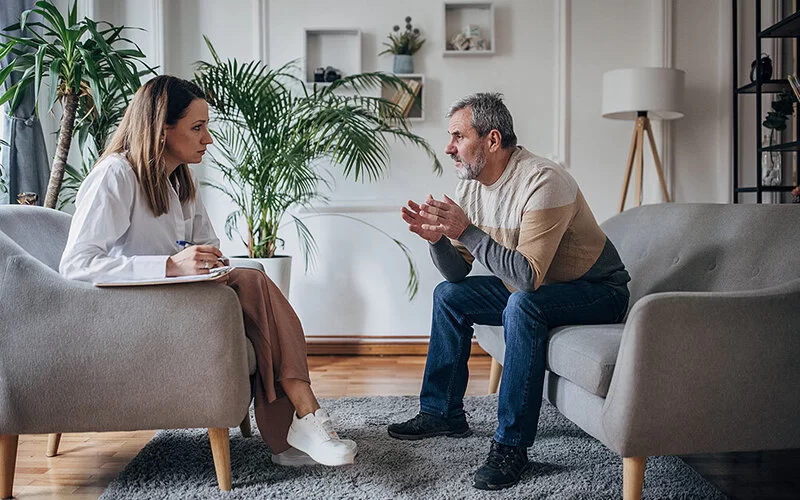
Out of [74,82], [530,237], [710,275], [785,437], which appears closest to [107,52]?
[74,82]

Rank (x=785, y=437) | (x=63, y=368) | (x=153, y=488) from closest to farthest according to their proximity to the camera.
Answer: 1. (x=785, y=437)
2. (x=63, y=368)
3. (x=153, y=488)

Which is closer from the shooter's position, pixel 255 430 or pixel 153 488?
pixel 153 488

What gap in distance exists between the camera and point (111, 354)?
166 centimetres

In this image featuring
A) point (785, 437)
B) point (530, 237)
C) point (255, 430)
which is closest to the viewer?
point (785, 437)

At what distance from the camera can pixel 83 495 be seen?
1.79 m

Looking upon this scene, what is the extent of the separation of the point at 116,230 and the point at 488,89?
96.6 inches

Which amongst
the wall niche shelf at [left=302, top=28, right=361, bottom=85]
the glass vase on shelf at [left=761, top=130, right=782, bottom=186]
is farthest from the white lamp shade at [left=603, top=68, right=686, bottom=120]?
the wall niche shelf at [left=302, top=28, right=361, bottom=85]

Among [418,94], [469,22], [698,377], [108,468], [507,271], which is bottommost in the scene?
[108,468]

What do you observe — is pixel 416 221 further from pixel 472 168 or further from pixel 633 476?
pixel 633 476

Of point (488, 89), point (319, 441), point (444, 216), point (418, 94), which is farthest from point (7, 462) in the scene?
point (488, 89)

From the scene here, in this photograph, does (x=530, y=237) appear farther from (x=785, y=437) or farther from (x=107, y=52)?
(x=107, y=52)

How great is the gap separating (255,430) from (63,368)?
793mm

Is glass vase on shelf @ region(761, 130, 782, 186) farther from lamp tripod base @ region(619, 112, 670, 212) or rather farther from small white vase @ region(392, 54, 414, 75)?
small white vase @ region(392, 54, 414, 75)

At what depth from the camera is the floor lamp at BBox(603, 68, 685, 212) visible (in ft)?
11.0
